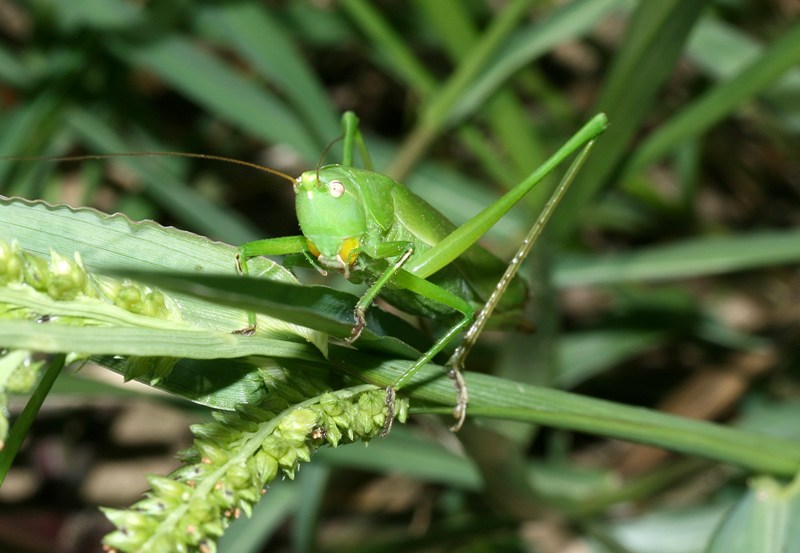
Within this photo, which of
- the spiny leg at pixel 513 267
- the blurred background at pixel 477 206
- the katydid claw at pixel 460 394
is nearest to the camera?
the katydid claw at pixel 460 394

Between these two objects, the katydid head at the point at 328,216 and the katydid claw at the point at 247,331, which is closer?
the katydid claw at the point at 247,331

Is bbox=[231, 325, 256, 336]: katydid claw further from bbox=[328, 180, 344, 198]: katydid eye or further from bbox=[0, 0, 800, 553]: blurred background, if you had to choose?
bbox=[0, 0, 800, 553]: blurred background

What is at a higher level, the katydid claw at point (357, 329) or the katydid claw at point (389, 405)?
the katydid claw at point (357, 329)

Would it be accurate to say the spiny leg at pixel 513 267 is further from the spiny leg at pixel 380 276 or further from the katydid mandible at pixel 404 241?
the spiny leg at pixel 380 276

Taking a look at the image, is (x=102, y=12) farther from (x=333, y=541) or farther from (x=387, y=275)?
(x=333, y=541)

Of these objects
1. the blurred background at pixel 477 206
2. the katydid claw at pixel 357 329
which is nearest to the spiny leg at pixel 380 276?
the katydid claw at pixel 357 329

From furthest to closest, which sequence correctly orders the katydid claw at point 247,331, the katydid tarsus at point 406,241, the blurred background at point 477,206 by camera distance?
the blurred background at point 477,206
the katydid tarsus at point 406,241
the katydid claw at point 247,331

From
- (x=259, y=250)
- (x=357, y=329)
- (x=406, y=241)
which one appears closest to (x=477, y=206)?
(x=406, y=241)
